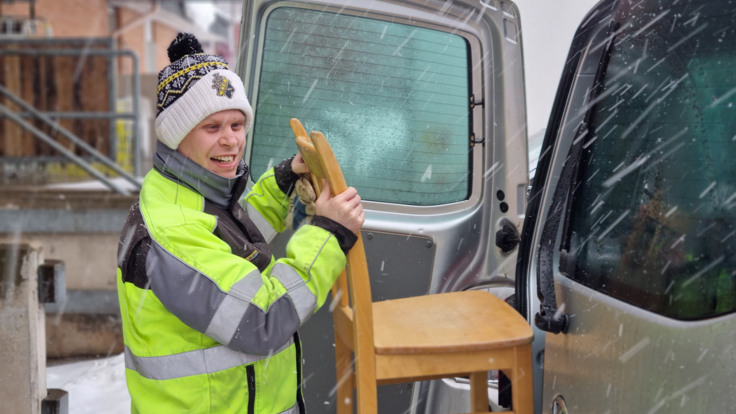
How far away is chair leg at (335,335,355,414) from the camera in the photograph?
2133 millimetres

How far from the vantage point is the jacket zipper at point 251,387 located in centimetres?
170

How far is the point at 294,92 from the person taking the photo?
2.48 m

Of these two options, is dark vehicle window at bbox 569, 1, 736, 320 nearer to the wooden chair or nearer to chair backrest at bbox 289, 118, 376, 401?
the wooden chair

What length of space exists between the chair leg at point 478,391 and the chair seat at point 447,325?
21 centimetres

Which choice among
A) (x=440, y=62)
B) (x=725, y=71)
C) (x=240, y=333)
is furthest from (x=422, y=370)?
(x=440, y=62)

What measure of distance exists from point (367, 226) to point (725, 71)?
148cm

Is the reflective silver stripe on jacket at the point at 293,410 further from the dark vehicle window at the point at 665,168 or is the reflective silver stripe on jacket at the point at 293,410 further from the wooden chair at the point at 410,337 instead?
the dark vehicle window at the point at 665,168

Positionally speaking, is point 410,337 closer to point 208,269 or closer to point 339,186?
point 339,186

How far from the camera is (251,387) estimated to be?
1706 mm

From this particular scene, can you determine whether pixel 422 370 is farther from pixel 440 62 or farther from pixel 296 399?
pixel 440 62

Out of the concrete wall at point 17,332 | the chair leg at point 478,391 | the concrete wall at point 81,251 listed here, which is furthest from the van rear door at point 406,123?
the concrete wall at point 81,251

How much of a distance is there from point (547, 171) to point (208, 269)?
97 centimetres

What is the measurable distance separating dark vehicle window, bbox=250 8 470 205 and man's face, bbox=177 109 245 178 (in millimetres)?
699

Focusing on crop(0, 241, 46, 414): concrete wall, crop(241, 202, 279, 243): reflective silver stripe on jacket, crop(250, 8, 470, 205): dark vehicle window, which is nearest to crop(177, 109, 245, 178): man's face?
crop(241, 202, 279, 243): reflective silver stripe on jacket
